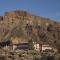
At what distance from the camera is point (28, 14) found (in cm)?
12425

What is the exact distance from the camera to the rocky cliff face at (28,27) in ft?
317

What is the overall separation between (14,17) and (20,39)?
27088mm

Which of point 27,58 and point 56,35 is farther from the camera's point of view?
point 56,35

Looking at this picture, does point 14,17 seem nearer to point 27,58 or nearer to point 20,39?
point 20,39

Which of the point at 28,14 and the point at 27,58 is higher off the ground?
the point at 28,14

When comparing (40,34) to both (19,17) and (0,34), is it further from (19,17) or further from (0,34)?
(19,17)

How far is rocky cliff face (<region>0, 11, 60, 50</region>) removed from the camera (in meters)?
96.6

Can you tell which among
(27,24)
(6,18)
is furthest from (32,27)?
(6,18)

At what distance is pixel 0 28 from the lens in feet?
357

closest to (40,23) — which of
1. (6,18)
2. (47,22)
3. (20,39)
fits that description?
(47,22)

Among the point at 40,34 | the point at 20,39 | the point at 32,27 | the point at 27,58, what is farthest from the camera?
the point at 32,27

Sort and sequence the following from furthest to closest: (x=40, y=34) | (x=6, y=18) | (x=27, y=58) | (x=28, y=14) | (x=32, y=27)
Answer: (x=28, y=14), (x=6, y=18), (x=32, y=27), (x=40, y=34), (x=27, y=58)

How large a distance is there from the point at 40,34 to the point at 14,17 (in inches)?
857

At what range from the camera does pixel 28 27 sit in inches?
4178
